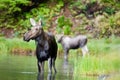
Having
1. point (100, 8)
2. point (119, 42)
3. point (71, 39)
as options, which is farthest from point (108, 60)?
point (100, 8)

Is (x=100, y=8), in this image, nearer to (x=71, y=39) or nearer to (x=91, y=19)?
(x=91, y=19)

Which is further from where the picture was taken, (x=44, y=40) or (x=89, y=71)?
(x=44, y=40)

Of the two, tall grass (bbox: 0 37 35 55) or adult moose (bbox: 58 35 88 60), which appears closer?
adult moose (bbox: 58 35 88 60)

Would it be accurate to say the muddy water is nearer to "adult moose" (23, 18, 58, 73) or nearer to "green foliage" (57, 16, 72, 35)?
"adult moose" (23, 18, 58, 73)

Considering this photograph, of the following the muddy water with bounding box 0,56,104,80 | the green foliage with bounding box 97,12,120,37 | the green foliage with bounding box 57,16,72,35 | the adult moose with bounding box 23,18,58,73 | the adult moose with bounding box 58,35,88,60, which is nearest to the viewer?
A: the muddy water with bounding box 0,56,104,80

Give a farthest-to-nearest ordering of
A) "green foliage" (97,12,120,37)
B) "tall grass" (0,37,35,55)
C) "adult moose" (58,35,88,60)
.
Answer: "green foliage" (97,12,120,37)
"tall grass" (0,37,35,55)
"adult moose" (58,35,88,60)

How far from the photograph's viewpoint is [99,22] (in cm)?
3519

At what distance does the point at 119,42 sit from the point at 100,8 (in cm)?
2445

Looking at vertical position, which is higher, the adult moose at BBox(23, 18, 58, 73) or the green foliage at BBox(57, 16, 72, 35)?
the adult moose at BBox(23, 18, 58, 73)

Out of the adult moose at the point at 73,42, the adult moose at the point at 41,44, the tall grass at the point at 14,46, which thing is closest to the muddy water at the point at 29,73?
the adult moose at the point at 41,44

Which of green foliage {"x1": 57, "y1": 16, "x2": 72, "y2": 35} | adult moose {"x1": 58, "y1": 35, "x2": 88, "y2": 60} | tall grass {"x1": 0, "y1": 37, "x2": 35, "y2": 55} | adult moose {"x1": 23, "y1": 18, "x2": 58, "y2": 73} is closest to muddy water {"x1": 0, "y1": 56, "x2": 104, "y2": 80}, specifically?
adult moose {"x1": 23, "y1": 18, "x2": 58, "y2": 73}

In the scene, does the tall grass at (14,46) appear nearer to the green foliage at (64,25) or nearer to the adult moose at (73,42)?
the adult moose at (73,42)

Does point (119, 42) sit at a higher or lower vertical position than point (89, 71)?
higher

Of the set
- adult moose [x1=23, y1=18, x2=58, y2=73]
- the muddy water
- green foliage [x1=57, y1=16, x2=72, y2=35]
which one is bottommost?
green foliage [x1=57, y1=16, x2=72, y2=35]
